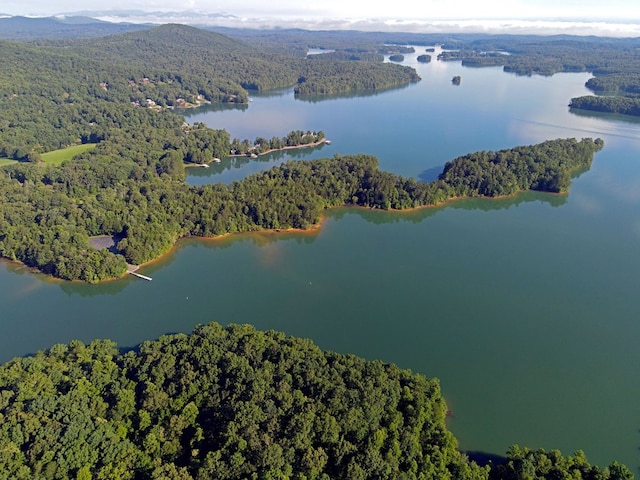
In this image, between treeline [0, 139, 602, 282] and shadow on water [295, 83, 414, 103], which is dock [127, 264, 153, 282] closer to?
treeline [0, 139, 602, 282]

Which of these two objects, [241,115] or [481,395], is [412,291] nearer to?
[481,395]

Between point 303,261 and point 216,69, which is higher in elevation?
point 216,69

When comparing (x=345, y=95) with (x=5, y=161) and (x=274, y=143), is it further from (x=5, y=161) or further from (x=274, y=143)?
(x=5, y=161)

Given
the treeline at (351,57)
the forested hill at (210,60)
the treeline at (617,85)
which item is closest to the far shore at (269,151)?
the forested hill at (210,60)

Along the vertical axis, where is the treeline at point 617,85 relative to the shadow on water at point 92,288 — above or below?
above

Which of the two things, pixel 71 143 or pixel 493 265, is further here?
pixel 71 143

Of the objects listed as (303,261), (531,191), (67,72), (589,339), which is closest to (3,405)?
(303,261)

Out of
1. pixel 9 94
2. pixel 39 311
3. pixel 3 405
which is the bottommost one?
pixel 39 311

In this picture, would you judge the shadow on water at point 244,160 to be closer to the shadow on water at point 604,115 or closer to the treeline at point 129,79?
the treeline at point 129,79
